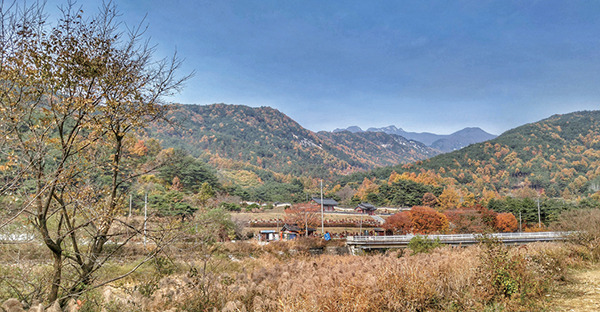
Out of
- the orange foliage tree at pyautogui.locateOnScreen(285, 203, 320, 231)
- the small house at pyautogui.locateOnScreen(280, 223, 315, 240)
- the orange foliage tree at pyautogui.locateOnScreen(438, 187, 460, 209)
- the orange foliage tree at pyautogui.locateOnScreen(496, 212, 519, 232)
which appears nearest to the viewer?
the small house at pyautogui.locateOnScreen(280, 223, 315, 240)

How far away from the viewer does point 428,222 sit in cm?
4041

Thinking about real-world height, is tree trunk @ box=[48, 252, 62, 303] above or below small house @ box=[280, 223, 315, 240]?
above

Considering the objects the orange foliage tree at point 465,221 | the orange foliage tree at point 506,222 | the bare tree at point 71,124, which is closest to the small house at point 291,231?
the orange foliage tree at point 465,221

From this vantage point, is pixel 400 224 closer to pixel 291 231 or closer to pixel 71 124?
pixel 291 231

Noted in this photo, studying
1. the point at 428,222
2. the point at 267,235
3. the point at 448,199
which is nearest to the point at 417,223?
the point at 428,222

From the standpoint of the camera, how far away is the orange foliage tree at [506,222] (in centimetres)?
4459

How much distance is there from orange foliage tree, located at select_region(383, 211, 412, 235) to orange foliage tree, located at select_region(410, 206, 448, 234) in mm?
650

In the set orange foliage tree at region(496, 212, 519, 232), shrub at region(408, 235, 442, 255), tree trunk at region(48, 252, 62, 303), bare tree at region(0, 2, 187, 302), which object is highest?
bare tree at region(0, 2, 187, 302)

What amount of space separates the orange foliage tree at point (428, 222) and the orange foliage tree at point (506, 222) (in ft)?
30.0

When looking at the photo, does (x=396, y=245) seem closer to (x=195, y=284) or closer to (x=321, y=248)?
(x=321, y=248)

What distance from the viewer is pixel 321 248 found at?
27.8 metres

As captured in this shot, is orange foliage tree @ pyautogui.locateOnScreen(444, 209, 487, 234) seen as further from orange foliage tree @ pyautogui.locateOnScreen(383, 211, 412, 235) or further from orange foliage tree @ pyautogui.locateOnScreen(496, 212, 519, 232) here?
orange foliage tree @ pyautogui.locateOnScreen(383, 211, 412, 235)

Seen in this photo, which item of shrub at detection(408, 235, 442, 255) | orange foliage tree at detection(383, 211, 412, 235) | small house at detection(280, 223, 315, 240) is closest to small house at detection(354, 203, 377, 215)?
orange foliage tree at detection(383, 211, 412, 235)

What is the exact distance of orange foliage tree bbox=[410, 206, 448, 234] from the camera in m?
40.0
